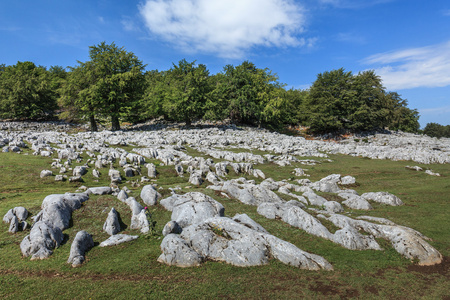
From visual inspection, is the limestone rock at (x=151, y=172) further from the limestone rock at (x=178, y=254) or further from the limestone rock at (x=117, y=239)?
the limestone rock at (x=178, y=254)

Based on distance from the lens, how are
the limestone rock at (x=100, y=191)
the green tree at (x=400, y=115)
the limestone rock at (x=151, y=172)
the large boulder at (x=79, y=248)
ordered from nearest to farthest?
1. the large boulder at (x=79, y=248)
2. the limestone rock at (x=100, y=191)
3. the limestone rock at (x=151, y=172)
4. the green tree at (x=400, y=115)

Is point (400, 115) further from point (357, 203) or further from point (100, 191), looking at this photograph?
point (100, 191)

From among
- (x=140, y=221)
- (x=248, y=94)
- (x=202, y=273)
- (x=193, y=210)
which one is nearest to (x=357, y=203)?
(x=193, y=210)

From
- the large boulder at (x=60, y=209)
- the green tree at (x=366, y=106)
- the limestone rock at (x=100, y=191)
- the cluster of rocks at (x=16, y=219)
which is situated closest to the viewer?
the cluster of rocks at (x=16, y=219)

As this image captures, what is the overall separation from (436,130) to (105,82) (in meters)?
153

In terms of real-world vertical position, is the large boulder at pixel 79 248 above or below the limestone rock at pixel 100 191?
below

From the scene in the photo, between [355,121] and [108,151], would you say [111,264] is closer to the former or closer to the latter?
[108,151]

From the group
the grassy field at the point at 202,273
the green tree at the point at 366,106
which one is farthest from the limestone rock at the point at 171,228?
the green tree at the point at 366,106

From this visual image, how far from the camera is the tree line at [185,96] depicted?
50.8 metres

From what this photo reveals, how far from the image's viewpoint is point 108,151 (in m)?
27.4

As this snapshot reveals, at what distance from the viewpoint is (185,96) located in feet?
187

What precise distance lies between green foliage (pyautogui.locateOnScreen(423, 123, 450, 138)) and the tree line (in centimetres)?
4953

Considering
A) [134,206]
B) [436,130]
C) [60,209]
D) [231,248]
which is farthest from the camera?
[436,130]

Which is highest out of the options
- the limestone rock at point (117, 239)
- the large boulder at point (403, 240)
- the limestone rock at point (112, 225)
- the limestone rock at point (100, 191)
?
the large boulder at point (403, 240)
